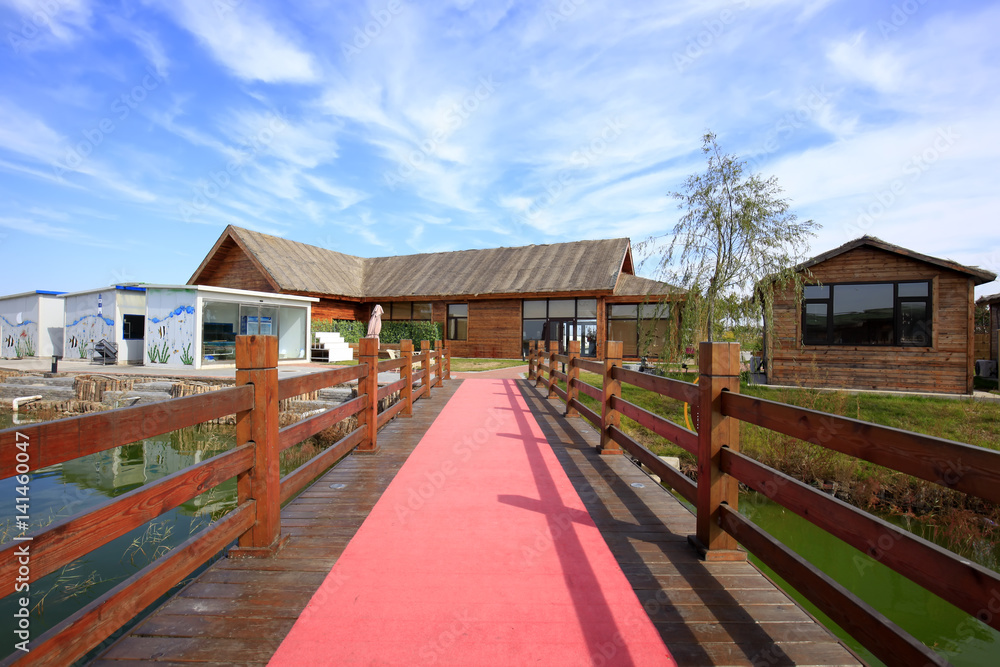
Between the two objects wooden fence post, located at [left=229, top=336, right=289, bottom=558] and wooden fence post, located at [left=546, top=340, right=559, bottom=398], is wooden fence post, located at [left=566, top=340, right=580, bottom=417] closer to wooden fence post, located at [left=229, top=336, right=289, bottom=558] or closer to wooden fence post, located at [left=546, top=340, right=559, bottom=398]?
wooden fence post, located at [left=546, top=340, right=559, bottom=398]

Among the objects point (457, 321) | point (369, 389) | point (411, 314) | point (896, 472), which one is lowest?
point (896, 472)

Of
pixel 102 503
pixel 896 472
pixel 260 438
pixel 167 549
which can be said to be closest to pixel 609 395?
pixel 260 438

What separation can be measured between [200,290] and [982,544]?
18.1m

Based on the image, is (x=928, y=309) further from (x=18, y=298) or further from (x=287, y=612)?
(x=18, y=298)

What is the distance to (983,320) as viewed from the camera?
22.8 meters

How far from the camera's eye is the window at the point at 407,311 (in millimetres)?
24766

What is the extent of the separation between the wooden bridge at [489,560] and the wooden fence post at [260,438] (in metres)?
0.01

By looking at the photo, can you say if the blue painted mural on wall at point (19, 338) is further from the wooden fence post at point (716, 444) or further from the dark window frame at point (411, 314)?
the wooden fence post at point (716, 444)

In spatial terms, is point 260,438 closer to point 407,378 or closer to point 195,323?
point 407,378

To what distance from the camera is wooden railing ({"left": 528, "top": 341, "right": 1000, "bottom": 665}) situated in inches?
55.7

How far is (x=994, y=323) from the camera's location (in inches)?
745

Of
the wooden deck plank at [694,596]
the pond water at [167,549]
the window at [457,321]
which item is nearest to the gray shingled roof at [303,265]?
the window at [457,321]

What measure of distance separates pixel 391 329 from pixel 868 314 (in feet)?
61.8

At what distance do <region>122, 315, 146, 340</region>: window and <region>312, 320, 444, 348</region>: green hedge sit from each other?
6.22m
